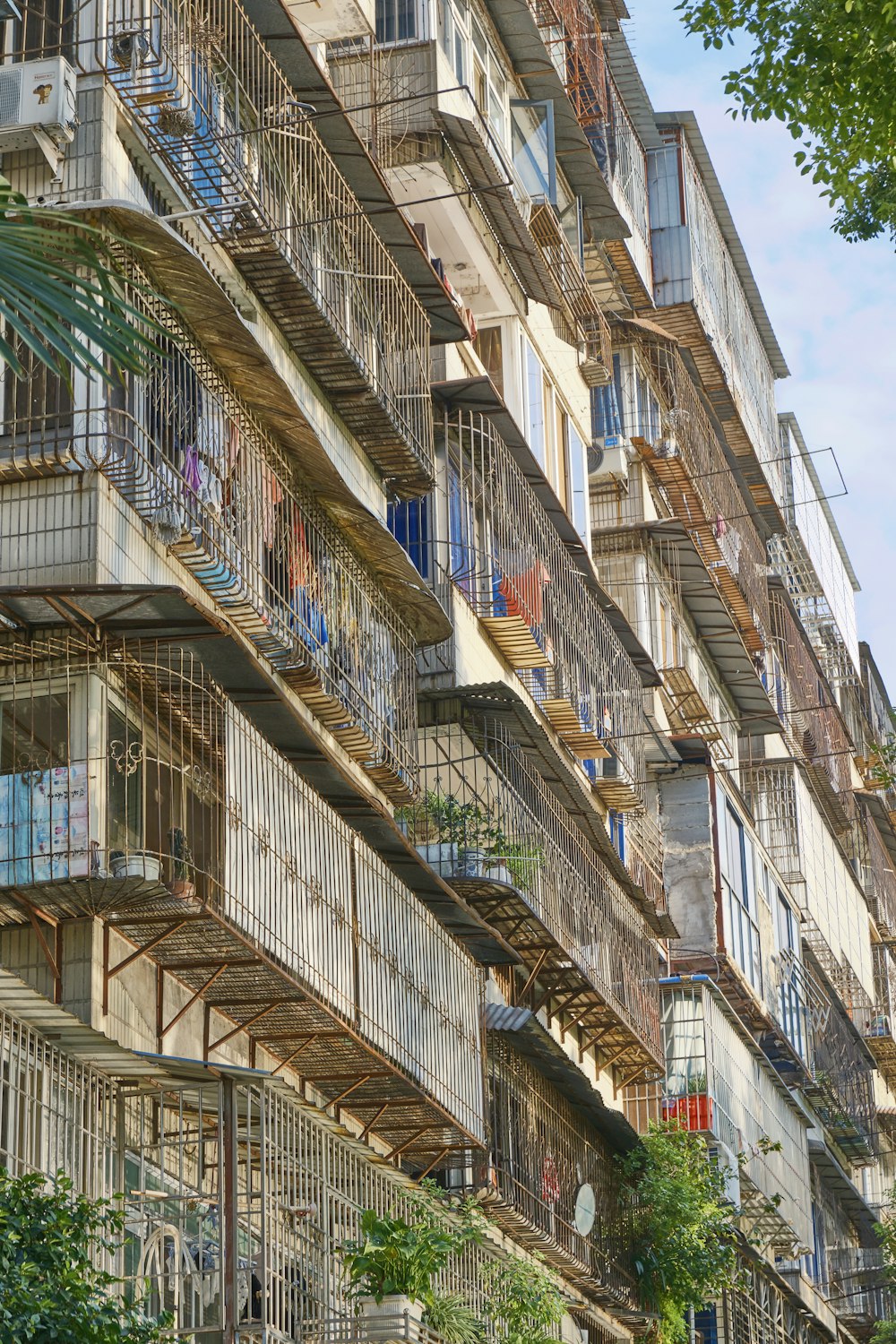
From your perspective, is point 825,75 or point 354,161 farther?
point 354,161

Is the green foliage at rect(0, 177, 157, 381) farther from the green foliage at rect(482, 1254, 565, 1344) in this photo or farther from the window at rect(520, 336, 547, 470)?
the window at rect(520, 336, 547, 470)

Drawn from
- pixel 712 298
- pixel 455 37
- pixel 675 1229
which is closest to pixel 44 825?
pixel 675 1229

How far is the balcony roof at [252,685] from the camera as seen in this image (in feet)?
47.0

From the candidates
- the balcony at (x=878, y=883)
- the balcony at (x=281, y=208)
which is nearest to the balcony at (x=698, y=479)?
the balcony at (x=878, y=883)

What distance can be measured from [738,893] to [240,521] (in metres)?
20.5

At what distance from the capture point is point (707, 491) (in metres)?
42.2

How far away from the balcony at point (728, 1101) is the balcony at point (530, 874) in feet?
8.93

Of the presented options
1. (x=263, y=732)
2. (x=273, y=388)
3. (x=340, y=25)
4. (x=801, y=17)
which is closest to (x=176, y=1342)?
(x=263, y=732)

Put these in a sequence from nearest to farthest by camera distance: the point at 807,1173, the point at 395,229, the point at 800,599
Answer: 1. the point at 395,229
2. the point at 807,1173
3. the point at 800,599

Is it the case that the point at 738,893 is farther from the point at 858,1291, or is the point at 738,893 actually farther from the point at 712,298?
the point at 712,298

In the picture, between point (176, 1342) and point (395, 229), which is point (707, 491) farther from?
point (176, 1342)

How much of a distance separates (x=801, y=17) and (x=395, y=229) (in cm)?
758

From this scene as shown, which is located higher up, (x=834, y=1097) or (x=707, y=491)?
(x=707, y=491)

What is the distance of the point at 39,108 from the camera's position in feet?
52.4
